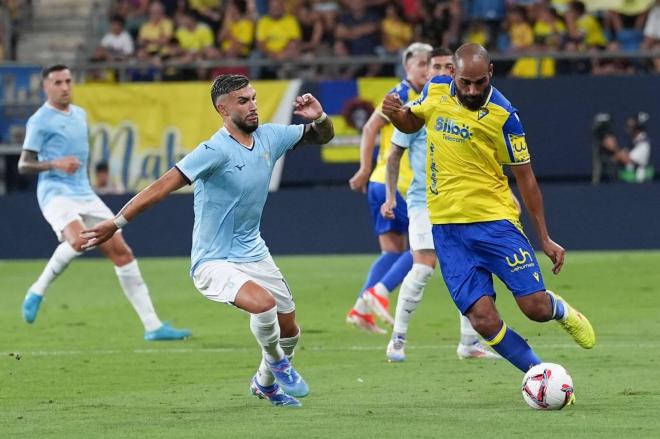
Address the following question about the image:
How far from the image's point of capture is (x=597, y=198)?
69.5 ft

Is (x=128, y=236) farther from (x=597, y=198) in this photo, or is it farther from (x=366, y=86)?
(x=597, y=198)

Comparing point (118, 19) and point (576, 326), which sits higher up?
point (576, 326)

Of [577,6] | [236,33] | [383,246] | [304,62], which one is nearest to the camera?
[383,246]

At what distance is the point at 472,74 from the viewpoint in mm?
8508

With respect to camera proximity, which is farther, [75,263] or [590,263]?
[75,263]

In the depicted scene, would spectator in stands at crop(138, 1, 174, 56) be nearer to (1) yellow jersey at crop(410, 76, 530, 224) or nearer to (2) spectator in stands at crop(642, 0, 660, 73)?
(2) spectator in stands at crop(642, 0, 660, 73)

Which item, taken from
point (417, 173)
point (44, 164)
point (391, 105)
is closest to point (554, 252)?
point (391, 105)

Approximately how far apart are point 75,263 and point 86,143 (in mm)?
8951

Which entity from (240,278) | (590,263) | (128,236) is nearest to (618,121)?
(590,263)

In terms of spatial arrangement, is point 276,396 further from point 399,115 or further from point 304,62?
point 304,62

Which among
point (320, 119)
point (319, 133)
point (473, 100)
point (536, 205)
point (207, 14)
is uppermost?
point (473, 100)

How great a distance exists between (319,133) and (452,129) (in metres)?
0.86

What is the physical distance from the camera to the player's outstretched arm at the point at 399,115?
8.84 m

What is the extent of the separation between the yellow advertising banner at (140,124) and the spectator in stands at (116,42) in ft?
5.01
